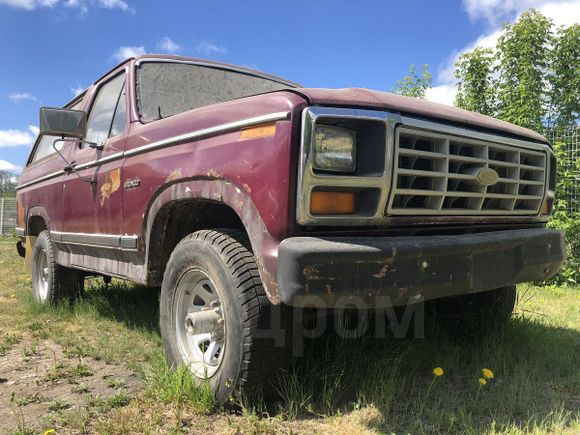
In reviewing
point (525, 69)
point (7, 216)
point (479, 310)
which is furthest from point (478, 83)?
point (7, 216)

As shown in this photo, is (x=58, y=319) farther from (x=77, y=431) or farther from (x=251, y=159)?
(x=251, y=159)

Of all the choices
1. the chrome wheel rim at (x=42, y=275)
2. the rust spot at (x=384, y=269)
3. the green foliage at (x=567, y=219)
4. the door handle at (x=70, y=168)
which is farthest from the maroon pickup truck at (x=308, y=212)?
the green foliage at (x=567, y=219)

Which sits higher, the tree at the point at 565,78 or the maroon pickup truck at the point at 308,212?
the tree at the point at 565,78

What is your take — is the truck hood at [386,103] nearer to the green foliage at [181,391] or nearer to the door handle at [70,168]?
the green foliage at [181,391]

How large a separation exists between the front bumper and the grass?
616mm

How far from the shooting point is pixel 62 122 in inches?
145

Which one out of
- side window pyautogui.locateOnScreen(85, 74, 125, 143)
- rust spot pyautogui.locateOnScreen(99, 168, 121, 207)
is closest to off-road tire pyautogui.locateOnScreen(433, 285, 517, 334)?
rust spot pyautogui.locateOnScreen(99, 168, 121, 207)

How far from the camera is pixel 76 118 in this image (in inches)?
146

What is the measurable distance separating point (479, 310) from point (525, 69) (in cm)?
516

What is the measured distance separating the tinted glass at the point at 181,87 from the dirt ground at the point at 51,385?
1718 mm

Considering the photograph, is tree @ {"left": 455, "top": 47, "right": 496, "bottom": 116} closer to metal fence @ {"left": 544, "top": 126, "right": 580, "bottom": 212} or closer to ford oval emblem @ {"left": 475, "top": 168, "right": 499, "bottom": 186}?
metal fence @ {"left": 544, "top": 126, "right": 580, "bottom": 212}

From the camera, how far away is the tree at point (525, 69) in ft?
22.6

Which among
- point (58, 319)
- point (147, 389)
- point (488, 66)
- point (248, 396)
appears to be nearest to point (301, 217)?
point (248, 396)

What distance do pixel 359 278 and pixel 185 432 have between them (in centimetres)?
107
